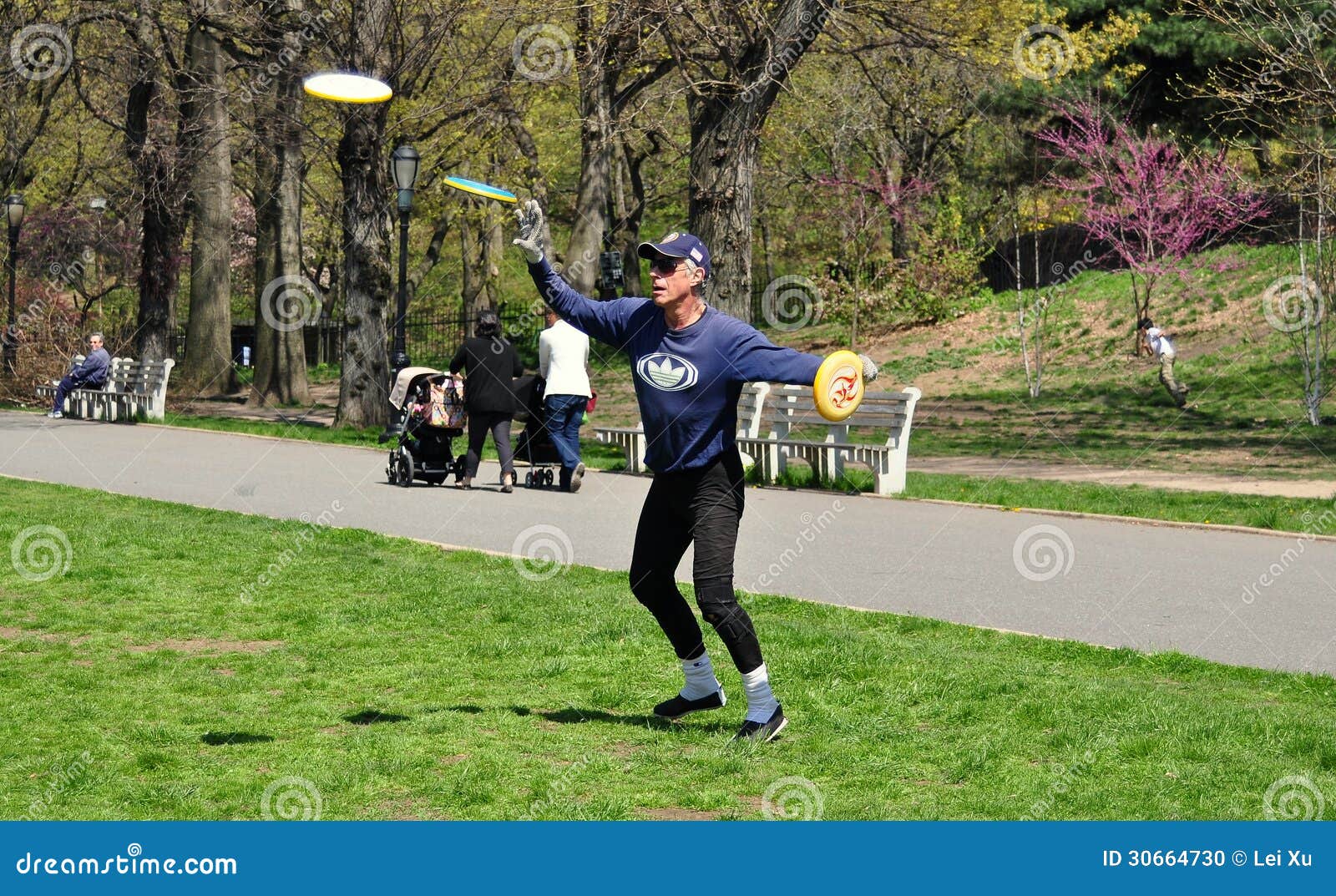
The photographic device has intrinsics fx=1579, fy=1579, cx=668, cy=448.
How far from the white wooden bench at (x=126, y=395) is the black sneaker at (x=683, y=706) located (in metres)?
18.7

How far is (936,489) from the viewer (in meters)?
15.7

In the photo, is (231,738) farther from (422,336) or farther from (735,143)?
(422,336)

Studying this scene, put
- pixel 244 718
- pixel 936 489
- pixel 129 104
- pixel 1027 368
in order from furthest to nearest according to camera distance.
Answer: pixel 1027 368
pixel 129 104
pixel 936 489
pixel 244 718

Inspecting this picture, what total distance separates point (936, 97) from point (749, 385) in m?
10.2

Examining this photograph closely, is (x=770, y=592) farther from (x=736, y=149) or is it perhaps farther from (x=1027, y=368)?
(x=1027, y=368)

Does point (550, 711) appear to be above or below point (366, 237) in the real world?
below

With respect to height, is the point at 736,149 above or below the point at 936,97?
below

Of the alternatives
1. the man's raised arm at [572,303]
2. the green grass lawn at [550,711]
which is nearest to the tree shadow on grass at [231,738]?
the green grass lawn at [550,711]

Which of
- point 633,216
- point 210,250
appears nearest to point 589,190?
point 210,250

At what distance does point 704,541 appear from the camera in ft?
20.0

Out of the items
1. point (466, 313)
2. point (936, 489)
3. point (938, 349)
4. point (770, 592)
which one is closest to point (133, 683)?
point (770, 592)

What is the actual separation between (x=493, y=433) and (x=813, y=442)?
3.45 meters

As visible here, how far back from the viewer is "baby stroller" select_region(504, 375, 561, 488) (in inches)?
624

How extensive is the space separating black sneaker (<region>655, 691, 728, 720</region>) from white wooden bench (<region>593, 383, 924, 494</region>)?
814cm
